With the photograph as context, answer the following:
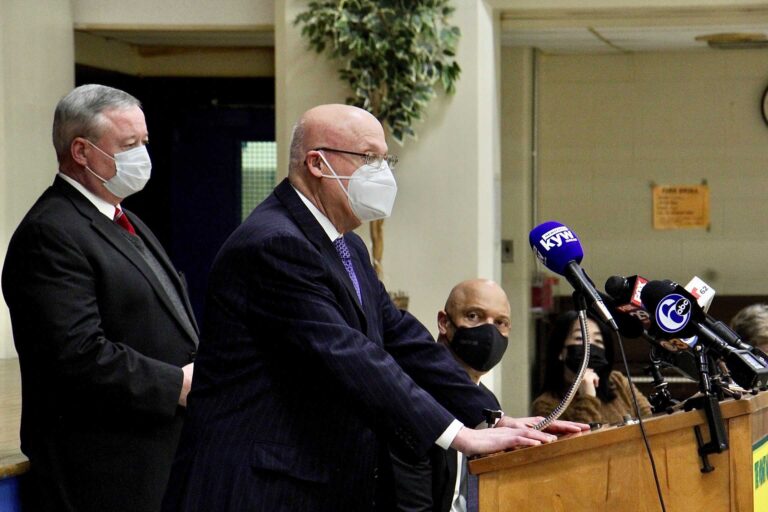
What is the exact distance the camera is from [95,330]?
2.48 meters

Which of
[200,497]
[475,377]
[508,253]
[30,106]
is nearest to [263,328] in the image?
[200,497]

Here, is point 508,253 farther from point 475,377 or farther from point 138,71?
point 475,377

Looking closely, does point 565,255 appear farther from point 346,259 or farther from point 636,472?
point 346,259

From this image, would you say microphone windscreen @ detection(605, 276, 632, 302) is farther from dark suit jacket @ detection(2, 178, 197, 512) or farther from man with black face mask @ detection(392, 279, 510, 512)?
dark suit jacket @ detection(2, 178, 197, 512)

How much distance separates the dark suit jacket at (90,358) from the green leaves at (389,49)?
9.80ft

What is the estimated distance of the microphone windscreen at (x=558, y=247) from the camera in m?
1.91

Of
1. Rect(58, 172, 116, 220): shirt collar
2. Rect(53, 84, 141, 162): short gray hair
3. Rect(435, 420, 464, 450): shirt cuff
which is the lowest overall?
Rect(435, 420, 464, 450): shirt cuff

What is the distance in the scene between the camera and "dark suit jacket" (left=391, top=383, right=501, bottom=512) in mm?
2457

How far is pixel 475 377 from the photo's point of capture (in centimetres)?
306

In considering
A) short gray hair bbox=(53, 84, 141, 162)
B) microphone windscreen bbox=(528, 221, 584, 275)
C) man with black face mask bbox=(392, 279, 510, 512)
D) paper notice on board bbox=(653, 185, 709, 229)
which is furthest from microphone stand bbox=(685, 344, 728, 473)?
paper notice on board bbox=(653, 185, 709, 229)

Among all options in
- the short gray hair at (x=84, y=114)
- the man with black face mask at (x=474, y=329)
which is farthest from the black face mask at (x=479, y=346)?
the short gray hair at (x=84, y=114)

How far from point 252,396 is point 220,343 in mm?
107

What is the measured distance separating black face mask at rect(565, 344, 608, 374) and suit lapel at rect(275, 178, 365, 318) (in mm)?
1767

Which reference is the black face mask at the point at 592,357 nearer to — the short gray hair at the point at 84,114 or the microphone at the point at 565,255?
the short gray hair at the point at 84,114
